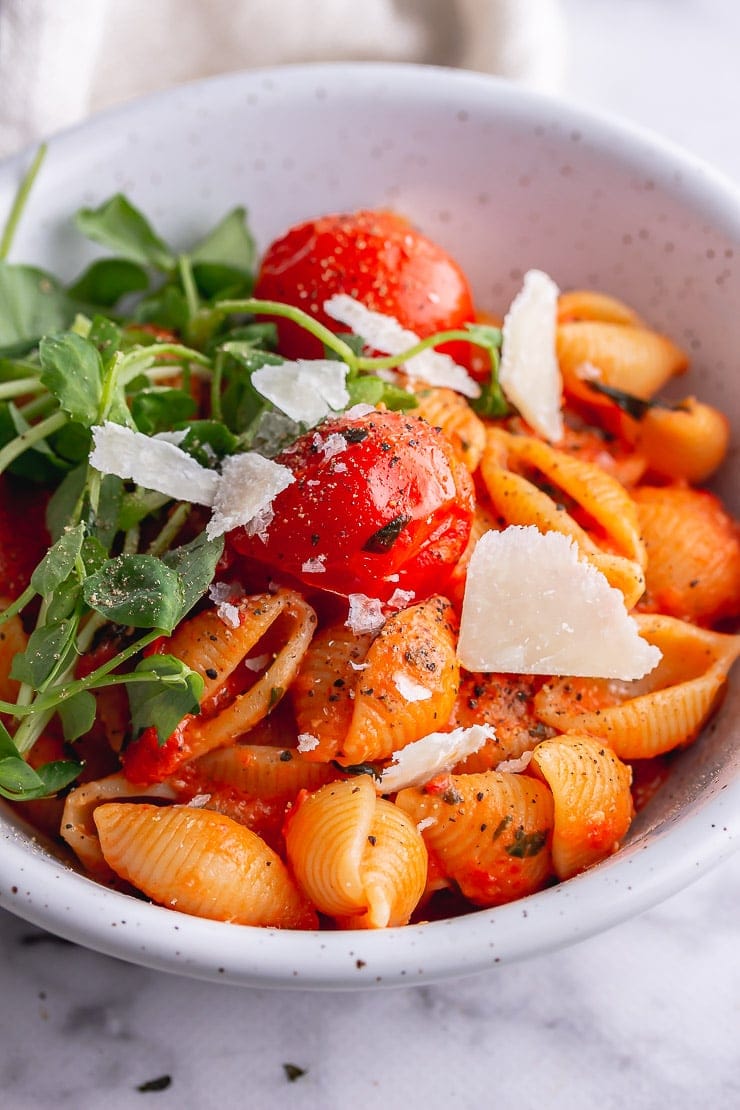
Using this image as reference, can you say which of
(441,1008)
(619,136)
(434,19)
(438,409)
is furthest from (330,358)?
(434,19)

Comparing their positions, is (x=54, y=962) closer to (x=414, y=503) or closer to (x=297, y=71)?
(x=414, y=503)

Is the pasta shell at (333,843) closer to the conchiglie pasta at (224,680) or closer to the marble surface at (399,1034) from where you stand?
the conchiglie pasta at (224,680)

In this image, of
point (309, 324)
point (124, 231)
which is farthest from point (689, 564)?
point (124, 231)

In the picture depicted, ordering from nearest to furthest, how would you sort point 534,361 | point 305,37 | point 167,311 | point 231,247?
1. point 534,361
2. point 167,311
3. point 231,247
4. point 305,37

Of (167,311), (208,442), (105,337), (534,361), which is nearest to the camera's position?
(208,442)

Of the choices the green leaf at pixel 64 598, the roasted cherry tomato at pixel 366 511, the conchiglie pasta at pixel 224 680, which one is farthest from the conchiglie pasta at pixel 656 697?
the green leaf at pixel 64 598

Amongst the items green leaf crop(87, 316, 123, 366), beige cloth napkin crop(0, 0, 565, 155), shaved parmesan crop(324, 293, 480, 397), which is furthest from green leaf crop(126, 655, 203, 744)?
beige cloth napkin crop(0, 0, 565, 155)

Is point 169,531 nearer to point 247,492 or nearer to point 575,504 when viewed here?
point 247,492
